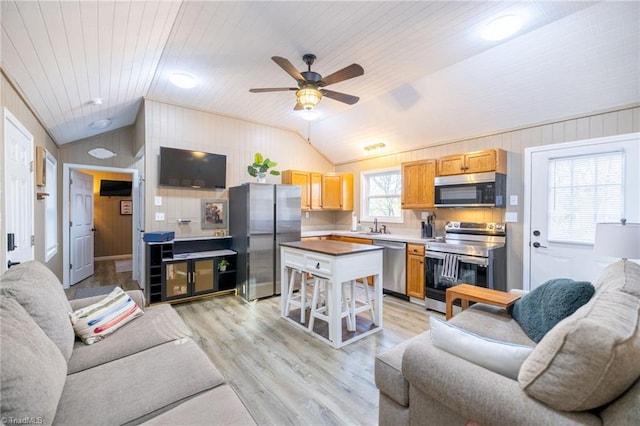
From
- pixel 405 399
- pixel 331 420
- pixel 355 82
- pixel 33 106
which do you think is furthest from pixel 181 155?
pixel 405 399

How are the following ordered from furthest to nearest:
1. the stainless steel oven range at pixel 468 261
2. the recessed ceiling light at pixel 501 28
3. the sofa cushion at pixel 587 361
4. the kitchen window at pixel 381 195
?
the kitchen window at pixel 381 195 → the stainless steel oven range at pixel 468 261 → the recessed ceiling light at pixel 501 28 → the sofa cushion at pixel 587 361

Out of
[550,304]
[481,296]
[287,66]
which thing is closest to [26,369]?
[287,66]

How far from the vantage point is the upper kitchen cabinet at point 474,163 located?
3.66m

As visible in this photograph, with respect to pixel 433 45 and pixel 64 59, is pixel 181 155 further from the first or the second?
pixel 433 45

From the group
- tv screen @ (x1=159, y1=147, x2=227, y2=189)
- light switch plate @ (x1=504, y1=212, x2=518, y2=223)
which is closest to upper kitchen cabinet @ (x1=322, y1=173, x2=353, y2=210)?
tv screen @ (x1=159, y1=147, x2=227, y2=189)

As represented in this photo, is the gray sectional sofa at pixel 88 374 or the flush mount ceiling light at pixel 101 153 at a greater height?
the flush mount ceiling light at pixel 101 153

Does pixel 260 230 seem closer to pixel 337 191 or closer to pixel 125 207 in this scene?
pixel 337 191

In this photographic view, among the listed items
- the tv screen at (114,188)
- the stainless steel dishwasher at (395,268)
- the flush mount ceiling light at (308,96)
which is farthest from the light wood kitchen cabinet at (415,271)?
the tv screen at (114,188)

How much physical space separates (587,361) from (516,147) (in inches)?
138

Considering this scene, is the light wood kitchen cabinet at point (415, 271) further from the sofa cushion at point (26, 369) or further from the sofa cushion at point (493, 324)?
the sofa cushion at point (26, 369)

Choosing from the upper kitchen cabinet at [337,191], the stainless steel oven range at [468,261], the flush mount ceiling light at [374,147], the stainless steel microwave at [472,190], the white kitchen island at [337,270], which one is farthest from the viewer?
the upper kitchen cabinet at [337,191]

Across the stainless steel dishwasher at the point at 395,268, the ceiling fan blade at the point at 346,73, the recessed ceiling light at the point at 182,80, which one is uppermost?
the recessed ceiling light at the point at 182,80

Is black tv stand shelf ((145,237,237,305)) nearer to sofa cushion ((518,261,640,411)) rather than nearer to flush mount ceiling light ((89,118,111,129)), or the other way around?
flush mount ceiling light ((89,118,111,129))

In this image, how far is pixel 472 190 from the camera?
3805 mm
